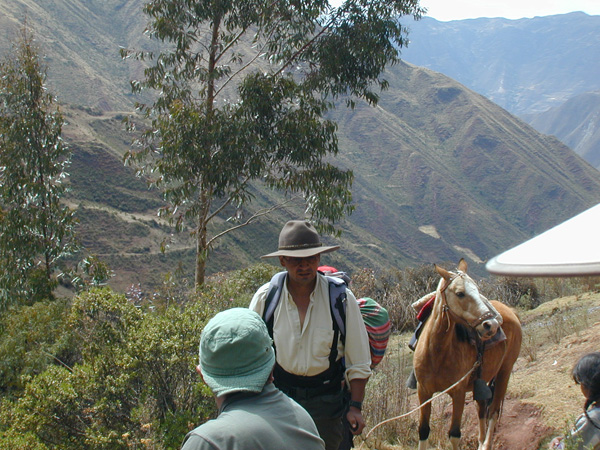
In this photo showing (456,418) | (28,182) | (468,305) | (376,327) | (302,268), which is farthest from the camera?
(28,182)

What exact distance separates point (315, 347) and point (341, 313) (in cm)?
24

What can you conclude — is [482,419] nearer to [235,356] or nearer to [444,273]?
[444,273]

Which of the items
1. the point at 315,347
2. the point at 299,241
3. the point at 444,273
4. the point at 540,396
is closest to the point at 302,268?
the point at 299,241

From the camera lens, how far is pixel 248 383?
1710mm

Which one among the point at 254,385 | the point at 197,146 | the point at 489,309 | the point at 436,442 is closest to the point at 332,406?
the point at 254,385

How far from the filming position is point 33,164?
9.51 metres

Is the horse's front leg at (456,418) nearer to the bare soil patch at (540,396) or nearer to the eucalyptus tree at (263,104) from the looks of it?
the bare soil patch at (540,396)

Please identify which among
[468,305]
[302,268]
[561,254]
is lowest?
[468,305]

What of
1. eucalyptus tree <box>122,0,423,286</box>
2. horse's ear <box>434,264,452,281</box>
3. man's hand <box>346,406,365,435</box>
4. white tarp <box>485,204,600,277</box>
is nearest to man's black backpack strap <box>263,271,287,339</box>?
man's hand <box>346,406,365,435</box>

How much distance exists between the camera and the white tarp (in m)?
1.36

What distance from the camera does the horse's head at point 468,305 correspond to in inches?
180

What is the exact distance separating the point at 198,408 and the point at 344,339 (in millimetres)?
1680

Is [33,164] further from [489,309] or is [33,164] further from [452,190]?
[452,190]

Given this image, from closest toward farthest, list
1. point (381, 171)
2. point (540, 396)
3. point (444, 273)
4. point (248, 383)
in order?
point (248, 383) → point (444, 273) → point (540, 396) → point (381, 171)
